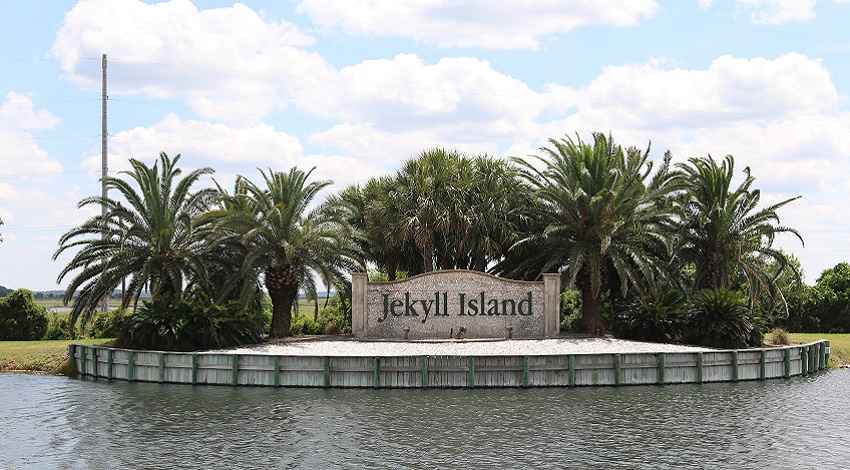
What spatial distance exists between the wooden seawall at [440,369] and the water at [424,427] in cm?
66

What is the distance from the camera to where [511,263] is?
45281 millimetres

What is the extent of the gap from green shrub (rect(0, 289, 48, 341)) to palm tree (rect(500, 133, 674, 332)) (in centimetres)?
2709

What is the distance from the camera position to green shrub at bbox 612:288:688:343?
40.1 metres

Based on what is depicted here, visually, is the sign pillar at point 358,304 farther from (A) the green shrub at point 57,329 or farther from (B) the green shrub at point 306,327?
(A) the green shrub at point 57,329

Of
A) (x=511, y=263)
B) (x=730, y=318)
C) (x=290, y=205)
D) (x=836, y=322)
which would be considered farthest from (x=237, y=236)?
(x=836, y=322)

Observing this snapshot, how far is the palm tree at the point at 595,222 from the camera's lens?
41188 mm

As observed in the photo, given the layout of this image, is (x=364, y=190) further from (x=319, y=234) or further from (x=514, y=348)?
(x=514, y=348)

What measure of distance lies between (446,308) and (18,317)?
24.9m

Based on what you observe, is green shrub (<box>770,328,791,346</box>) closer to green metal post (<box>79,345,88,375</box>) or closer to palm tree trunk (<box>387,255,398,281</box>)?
palm tree trunk (<box>387,255,398,281</box>)

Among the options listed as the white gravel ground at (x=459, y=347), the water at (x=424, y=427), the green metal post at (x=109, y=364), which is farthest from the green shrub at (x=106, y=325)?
the water at (x=424, y=427)

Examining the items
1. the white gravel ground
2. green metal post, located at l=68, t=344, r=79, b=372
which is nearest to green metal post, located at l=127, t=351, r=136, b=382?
the white gravel ground

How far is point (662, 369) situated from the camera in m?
33.7

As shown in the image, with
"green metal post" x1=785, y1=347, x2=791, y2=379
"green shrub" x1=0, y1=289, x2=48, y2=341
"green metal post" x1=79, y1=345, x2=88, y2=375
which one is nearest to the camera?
"green metal post" x1=785, y1=347, x2=791, y2=379

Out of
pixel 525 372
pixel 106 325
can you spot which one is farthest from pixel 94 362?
pixel 525 372
